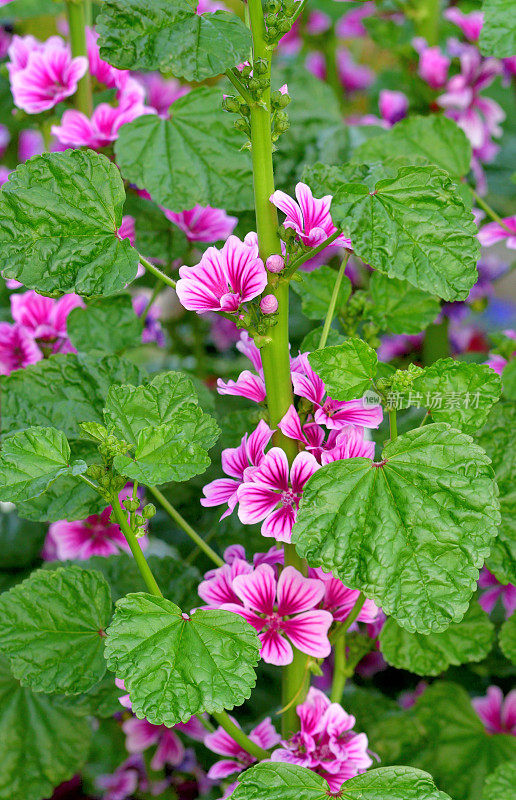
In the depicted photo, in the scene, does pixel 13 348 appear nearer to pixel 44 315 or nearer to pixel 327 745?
pixel 44 315

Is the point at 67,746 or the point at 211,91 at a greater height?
the point at 211,91

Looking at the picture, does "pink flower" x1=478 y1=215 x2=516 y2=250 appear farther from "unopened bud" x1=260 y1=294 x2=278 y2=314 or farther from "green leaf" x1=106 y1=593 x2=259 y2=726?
"green leaf" x1=106 y1=593 x2=259 y2=726

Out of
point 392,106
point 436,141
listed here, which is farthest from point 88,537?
point 392,106

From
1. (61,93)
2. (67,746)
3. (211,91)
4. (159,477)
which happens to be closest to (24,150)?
(61,93)

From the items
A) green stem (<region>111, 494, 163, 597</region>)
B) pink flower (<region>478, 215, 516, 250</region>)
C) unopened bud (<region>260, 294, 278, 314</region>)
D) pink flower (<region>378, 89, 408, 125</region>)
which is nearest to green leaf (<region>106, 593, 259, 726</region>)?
green stem (<region>111, 494, 163, 597</region>)

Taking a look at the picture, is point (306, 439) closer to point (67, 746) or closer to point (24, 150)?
point (67, 746)

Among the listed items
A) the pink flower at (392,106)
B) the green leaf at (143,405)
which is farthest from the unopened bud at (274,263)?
the pink flower at (392,106)

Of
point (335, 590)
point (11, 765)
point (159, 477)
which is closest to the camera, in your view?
point (159, 477)
